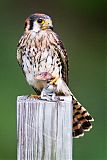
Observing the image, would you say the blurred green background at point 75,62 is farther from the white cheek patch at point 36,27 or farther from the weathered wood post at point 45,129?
the weathered wood post at point 45,129

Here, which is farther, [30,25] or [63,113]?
[30,25]

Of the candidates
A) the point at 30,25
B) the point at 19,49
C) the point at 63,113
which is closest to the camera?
the point at 63,113

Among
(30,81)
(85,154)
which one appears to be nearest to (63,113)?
(30,81)

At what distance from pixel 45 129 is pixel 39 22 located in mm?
621

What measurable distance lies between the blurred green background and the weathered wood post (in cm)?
184

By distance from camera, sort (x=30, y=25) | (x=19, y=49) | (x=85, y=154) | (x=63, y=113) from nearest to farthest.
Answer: (x=63, y=113), (x=30, y=25), (x=19, y=49), (x=85, y=154)

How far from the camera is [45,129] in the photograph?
1.61 m

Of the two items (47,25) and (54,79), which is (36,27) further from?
(54,79)

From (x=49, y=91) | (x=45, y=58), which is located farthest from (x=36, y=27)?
(x=49, y=91)

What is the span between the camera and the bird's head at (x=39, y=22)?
2100mm

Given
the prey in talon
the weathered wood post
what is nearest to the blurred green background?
the prey in talon
